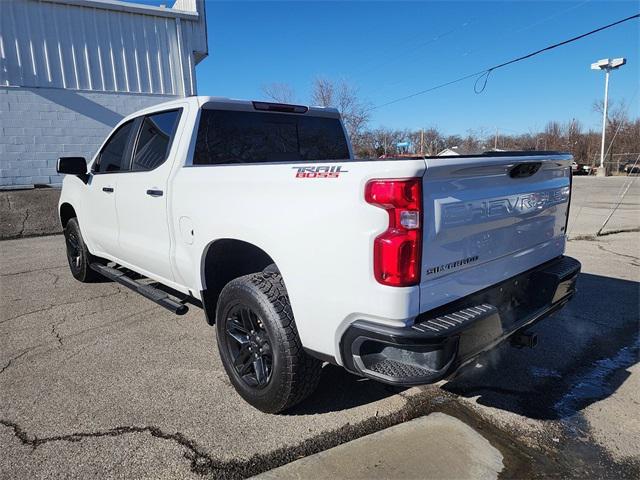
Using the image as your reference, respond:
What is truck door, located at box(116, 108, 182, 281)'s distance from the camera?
3645 mm

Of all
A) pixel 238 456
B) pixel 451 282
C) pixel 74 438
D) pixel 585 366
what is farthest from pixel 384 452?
pixel 585 366

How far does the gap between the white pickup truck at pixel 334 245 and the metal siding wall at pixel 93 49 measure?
11.6 metres

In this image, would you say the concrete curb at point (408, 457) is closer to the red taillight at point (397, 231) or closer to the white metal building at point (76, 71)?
the red taillight at point (397, 231)

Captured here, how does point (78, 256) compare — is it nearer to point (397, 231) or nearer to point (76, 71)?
point (397, 231)

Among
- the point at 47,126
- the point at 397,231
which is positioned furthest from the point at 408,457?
the point at 47,126

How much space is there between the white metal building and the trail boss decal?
13.7m

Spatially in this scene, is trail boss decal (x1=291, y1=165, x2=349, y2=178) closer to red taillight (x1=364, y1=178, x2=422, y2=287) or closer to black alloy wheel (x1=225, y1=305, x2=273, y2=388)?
red taillight (x1=364, y1=178, x2=422, y2=287)

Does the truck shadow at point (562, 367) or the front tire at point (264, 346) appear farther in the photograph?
the truck shadow at point (562, 367)

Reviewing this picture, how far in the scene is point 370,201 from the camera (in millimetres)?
2082

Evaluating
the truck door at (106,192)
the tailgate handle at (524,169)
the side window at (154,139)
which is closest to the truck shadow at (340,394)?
the tailgate handle at (524,169)

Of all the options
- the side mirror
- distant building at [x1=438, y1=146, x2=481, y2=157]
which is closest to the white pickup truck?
distant building at [x1=438, y1=146, x2=481, y2=157]

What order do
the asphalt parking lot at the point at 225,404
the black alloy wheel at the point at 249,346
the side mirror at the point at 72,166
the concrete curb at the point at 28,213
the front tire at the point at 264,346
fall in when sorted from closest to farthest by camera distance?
the asphalt parking lot at the point at 225,404 → the front tire at the point at 264,346 → the black alloy wheel at the point at 249,346 → the side mirror at the point at 72,166 → the concrete curb at the point at 28,213

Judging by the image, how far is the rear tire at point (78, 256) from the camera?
5.57m

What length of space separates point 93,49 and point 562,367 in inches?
590
